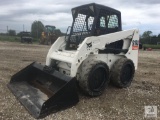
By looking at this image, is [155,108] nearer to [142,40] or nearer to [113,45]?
[113,45]

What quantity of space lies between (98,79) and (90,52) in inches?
26.6

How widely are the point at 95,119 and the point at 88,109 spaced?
20.0 inches

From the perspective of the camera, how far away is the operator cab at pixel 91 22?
6.34m

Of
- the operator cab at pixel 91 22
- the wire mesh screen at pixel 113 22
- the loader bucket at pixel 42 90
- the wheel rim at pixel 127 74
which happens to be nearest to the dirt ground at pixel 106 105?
the loader bucket at pixel 42 90

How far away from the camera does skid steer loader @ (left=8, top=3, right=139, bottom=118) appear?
531 centimetres

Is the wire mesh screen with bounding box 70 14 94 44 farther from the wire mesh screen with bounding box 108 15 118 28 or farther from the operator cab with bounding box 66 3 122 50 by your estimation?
the wire mesh screen with bounding box 108 15 118 28

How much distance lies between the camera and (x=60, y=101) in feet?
16.5

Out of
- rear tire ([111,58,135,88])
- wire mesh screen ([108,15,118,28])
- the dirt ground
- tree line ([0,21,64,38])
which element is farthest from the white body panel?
tree line ([0,21,64,38])

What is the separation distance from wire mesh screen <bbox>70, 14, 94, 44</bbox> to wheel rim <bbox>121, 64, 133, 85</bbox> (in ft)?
4.62

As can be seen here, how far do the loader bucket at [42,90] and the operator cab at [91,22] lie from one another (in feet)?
3.77

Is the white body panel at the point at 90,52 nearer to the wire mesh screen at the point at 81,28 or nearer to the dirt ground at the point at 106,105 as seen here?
the wire mesh screen at the point at 81,28

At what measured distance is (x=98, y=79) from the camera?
Answer: 586 cm

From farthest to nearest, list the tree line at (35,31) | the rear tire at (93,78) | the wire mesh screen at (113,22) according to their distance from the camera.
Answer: the tree line at (35,31) < the wire mesh screen at (113,22) < the rear tire at (93,78)

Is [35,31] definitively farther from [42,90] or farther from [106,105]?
[106,105]
